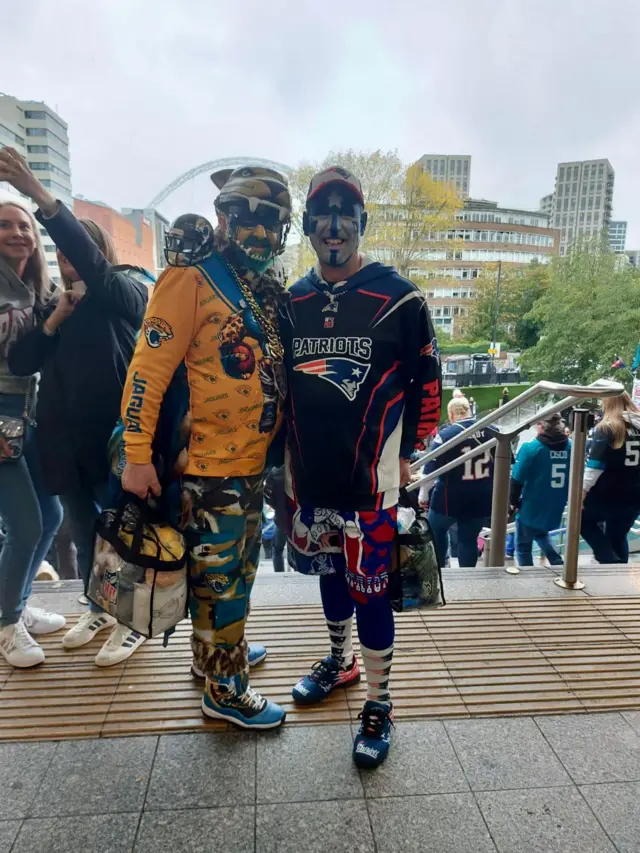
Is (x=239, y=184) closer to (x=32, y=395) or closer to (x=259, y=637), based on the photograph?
(x=32, y=395)

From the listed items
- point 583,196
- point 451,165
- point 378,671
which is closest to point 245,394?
point 378,671

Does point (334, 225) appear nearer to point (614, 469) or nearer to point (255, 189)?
point (255, 189)

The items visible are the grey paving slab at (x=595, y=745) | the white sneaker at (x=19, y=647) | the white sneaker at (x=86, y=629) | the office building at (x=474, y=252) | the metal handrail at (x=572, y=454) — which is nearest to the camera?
the grey paving slab at (x=595, y=745)

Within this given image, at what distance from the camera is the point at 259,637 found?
2000 mm

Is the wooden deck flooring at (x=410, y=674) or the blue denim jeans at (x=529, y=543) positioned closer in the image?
the wooden deck flooring at (x=410, y=674)

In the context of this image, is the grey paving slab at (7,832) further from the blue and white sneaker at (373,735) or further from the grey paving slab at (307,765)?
the blue and white sneaker at (373,735)

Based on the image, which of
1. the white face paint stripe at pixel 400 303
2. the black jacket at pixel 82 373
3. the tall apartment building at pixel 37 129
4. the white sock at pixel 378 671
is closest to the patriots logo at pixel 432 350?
the white face paint stripe at pixel 400 303

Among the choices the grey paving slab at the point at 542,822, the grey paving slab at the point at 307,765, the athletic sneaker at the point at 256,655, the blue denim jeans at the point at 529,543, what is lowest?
the blue denim jeans at the point at 529,543

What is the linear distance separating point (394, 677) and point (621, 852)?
742 millimetres

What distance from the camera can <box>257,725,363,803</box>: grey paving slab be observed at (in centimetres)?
130

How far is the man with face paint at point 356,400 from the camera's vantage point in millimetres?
1375

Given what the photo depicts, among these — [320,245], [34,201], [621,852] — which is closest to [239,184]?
[320,245]

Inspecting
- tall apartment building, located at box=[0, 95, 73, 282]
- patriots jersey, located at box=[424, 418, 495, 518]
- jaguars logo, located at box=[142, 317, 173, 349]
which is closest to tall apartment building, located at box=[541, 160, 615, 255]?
tall apartment building, located at box=[0, 95, 73, 282]

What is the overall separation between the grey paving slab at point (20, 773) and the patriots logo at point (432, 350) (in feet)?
4.77
